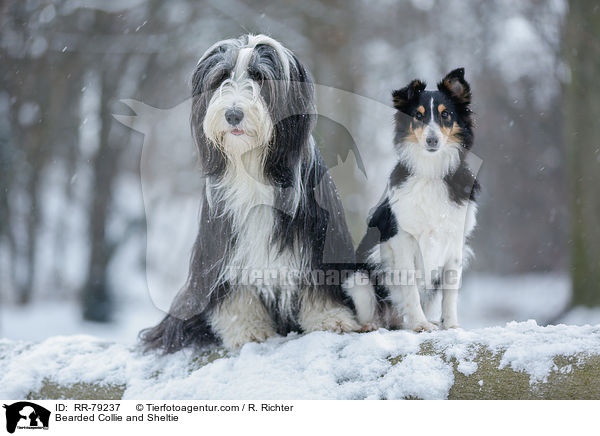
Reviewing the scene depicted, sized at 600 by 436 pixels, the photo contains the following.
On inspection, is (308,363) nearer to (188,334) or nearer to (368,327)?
(368,327)

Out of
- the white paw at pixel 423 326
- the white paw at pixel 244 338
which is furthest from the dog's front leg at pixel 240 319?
the white paw at pixel 423 326

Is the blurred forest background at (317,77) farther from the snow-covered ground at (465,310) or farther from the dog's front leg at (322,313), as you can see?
the dog's front leg at (322,313)

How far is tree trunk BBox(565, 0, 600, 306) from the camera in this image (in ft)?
19.8

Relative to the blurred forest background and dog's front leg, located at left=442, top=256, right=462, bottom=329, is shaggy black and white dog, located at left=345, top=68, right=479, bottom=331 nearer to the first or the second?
dog's front leg, located at left=442, top=256, right=462, bottom=329

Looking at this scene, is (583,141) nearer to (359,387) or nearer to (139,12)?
(359,387)

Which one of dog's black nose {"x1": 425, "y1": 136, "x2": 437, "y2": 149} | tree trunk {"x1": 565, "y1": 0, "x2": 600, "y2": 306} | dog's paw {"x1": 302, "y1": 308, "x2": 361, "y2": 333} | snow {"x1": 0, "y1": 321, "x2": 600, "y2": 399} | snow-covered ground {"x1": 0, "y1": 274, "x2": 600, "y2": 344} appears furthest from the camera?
snow-covered ground {"x1": 0, "y1": 274, "x2": 600, "y2": 344}

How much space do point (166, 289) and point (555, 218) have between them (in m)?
5.74

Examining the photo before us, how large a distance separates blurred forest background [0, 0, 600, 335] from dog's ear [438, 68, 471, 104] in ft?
9.47

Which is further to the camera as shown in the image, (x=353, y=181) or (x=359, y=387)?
(x=353, y=181)

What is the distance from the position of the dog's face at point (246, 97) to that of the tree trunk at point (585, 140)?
4.31 metres

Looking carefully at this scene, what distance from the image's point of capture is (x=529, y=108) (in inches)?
276

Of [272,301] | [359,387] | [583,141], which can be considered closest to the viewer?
[359,387]
